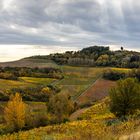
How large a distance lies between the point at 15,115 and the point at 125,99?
2459cm

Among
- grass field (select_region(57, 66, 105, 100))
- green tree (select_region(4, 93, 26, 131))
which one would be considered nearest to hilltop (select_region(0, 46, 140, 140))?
grass field (select_region(57, 66, 105, 100))

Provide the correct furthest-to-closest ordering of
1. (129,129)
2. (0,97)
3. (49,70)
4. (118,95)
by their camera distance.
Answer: (49,70) < (0,97) < (118,95) < (129,129)

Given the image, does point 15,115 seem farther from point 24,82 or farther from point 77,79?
point 77,79

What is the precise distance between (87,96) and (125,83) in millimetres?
47855

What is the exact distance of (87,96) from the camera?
117688mm

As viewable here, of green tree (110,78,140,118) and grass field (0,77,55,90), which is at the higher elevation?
green tree (110,78,140,118)

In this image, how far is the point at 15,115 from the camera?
83250 mm

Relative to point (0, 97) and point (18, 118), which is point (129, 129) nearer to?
point (18, 118)

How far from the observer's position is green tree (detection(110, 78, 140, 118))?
69125 millimetres

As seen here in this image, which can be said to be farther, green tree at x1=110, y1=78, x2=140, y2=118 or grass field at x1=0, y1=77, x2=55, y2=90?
grass field at x1=0, y1=77, x2=55, y2=90

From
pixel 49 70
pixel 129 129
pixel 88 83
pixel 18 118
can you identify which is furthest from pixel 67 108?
pixel 129 129

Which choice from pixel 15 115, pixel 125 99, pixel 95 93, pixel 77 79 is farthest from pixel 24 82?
pixel 125 99

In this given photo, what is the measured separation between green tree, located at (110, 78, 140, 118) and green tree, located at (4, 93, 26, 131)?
62.6 ft

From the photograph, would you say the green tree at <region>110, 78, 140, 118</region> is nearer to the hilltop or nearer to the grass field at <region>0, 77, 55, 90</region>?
the hilltop
